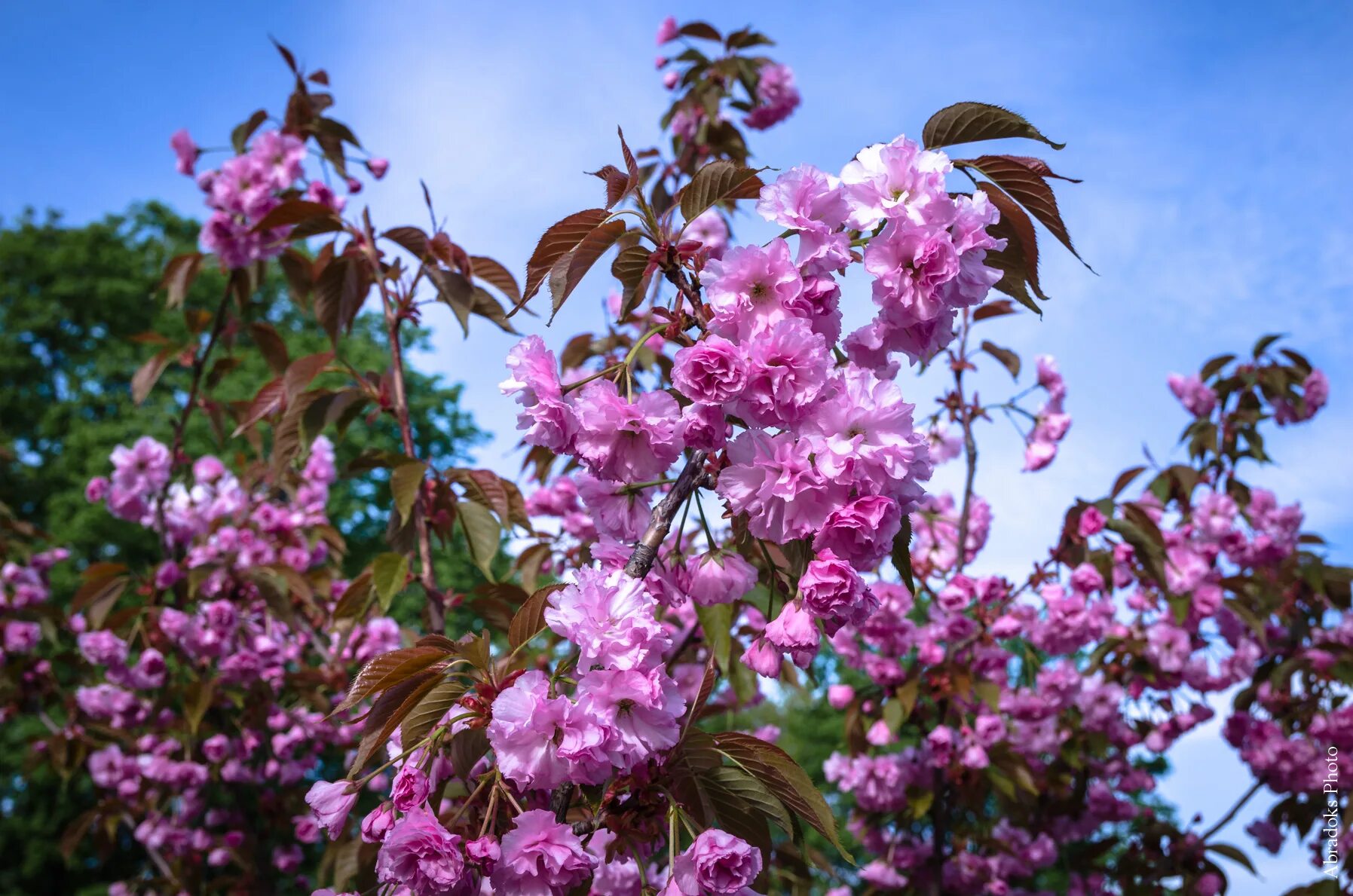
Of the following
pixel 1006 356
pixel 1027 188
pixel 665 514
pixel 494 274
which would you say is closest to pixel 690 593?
pixel 665 514

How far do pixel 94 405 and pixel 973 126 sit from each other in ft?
54.1

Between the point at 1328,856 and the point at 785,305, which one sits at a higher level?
the point at 1328,856

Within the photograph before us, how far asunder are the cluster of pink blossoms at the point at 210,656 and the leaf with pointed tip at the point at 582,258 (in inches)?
100

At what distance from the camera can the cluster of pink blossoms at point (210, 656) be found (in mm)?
3895

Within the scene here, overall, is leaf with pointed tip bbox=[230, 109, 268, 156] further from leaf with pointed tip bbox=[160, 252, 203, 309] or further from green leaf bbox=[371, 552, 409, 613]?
green leaf bbox=[371, 552, 409, 613]

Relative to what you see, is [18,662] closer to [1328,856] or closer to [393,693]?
[393,693]

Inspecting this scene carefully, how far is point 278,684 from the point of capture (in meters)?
4.39

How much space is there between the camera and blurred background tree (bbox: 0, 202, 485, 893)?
1214 centimetres

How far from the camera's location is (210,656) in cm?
394

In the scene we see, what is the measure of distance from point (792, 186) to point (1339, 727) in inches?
173

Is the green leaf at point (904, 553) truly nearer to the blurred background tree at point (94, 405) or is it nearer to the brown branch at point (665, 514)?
the brown branch at point (665, 514)

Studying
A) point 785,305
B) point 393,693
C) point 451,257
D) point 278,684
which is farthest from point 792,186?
point 278,684

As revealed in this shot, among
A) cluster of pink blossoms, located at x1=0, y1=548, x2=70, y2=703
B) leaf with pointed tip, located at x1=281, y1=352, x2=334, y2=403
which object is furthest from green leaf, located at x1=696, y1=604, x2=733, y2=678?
cluster of pink blossoms, located at x1=0, y1=548, x2=70, y2=703

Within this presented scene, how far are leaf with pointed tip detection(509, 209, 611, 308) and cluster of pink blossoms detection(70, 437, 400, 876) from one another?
2.49 meters
